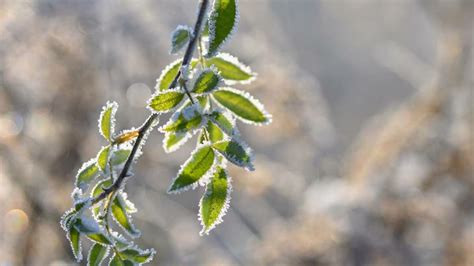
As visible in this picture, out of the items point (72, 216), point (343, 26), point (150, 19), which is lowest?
point (72, 216)

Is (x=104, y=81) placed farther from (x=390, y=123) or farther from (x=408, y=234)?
(x=390, y=123)

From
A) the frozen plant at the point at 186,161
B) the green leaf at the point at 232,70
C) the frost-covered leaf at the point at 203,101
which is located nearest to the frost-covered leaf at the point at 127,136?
the frozen plant at the point at 186,161

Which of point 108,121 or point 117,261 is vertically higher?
point 108,121

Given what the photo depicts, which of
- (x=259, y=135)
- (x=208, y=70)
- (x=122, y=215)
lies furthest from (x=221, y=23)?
(x=259, y=135)

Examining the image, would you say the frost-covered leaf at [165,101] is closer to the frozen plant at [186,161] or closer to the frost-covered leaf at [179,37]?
the frozen plant at [186,161]

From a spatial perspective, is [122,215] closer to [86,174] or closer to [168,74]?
[86,174]

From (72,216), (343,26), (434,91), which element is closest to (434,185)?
(434,91)
